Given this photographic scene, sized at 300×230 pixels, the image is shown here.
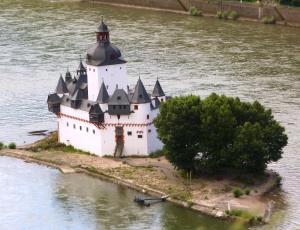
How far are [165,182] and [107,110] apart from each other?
249 inches

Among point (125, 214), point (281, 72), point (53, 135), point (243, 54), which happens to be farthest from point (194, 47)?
point (125, 214)

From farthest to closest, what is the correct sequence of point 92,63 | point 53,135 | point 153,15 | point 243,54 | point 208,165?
point 153,15 < point 243,54 < point 53,135 < point 92,63 < point 208,165

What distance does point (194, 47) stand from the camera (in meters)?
96.2

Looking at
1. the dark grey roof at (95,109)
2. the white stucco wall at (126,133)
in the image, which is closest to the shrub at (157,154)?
the white stucco wall at (126,133)

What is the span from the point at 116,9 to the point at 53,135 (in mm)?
61427

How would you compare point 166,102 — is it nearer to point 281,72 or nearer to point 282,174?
point 282,174

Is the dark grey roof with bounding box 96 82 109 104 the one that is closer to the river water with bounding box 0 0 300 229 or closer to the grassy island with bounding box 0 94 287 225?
the grassy island with bounding box 0 94 287 225

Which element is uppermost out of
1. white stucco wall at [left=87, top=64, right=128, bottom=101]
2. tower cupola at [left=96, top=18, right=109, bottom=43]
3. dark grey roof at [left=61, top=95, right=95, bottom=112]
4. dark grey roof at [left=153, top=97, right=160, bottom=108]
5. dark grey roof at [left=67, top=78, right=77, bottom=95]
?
tower cupola at [left=96, top=18, right=109, bottom=43]

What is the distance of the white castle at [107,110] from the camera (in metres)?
57.8

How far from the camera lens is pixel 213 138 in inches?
2108

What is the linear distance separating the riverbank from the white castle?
53517mm

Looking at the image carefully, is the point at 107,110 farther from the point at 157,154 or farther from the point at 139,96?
the point at 157,154

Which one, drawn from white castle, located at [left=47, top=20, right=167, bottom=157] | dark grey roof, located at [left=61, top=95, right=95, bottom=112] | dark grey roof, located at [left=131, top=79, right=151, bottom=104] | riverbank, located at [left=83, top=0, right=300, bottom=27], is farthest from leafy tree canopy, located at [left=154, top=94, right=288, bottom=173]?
riverbank, located at [left=83, top=0, right=300, bottom=27]

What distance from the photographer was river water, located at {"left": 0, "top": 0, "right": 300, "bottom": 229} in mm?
52500
